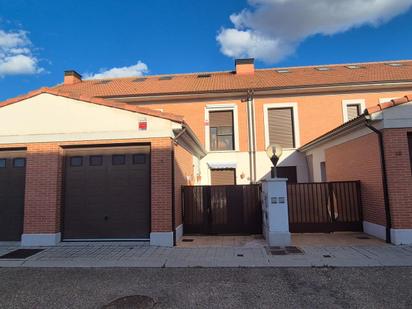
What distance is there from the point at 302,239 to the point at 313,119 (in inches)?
326

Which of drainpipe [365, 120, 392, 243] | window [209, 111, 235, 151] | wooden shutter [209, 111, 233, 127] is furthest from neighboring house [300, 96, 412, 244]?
wooden shutter [209, 111, 233, 127]

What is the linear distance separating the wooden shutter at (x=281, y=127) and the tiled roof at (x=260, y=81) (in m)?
1.37

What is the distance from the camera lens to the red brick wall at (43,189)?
8.05m

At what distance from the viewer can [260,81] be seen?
16234mm

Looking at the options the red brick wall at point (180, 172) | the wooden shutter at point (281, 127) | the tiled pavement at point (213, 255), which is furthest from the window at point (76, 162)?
the wooden shutter at point (281, 127)

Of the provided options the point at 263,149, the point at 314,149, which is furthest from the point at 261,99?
the point at 314,149

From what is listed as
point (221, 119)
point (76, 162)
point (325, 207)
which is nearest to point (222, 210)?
point (325, 207)

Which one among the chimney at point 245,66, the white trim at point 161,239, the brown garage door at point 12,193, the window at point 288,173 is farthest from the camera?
the chimney at point 245,66

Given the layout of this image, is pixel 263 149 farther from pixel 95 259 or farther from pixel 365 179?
pixel 95 259

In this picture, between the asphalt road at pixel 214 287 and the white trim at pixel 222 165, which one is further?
the white trim at pixel 222 165

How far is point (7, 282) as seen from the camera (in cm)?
527

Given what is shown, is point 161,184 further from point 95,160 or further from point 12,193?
point 12,193

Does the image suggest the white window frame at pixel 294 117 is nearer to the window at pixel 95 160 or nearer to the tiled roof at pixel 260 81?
the tiled roof at pixel 260 81

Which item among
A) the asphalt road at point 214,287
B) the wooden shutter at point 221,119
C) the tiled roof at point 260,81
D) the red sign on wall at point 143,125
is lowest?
the asphalt road at point 214,287
